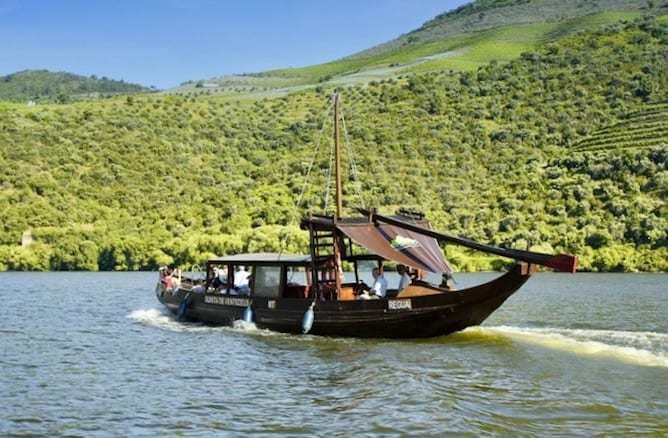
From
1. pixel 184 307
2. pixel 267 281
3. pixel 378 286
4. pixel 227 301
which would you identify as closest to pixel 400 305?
pixel 378 286

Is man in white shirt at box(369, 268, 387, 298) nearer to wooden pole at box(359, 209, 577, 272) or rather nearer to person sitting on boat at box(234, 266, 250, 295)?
wooden pole at box(359, 209, 577, 272)

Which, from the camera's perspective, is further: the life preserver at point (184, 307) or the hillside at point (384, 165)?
the hillside at point (384, 165)

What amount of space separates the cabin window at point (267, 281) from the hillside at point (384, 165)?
39.2m

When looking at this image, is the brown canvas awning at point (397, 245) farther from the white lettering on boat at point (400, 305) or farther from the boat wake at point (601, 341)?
the boat wake at point (601, 341)

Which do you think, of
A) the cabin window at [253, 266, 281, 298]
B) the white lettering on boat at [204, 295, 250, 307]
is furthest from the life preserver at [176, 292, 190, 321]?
the cabin window at [253, 266, 281, 298]

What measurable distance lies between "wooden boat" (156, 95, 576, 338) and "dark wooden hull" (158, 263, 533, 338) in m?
0.03

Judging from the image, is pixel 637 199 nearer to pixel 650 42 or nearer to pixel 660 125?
pixel 660 125

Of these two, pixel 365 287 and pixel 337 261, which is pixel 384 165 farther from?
pixel 337 261

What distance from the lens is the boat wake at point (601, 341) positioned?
24219mm

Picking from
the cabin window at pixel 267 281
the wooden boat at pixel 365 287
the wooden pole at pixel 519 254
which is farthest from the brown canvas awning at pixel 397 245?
the cabin window at pixel 267 281

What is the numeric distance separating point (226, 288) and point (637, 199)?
60384mm

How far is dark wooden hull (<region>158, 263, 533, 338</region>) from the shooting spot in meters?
27.8

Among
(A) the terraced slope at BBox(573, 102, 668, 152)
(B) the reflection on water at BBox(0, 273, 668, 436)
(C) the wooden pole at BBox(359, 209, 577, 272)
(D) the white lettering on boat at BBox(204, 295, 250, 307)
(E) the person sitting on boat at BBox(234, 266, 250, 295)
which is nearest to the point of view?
(B) the reflection on water at BBox(0, 273, 668, 436)

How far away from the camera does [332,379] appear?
21.5 metres
